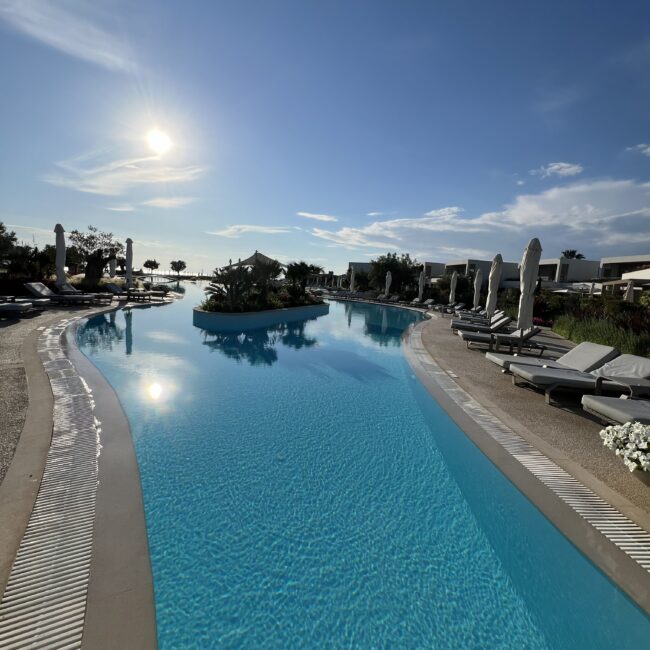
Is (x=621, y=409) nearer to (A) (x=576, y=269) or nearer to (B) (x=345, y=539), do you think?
(B) (x=345, y=539)

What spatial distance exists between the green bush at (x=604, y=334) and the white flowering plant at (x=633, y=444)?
6986 millimetres

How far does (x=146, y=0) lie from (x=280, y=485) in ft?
30.9

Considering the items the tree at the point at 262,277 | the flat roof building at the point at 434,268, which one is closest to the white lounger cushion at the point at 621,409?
the tree at the point at 262,277

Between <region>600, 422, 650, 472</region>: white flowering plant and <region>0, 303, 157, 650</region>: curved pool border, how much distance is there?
3.34 meters

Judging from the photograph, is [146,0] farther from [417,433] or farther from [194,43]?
[417,433]

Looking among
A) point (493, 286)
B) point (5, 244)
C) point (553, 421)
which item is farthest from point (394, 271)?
point (553, 421)

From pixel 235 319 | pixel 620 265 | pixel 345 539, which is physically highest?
pixel 620 265

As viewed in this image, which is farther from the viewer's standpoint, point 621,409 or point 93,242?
point 93,242

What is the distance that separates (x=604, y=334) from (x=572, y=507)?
9.00 meters

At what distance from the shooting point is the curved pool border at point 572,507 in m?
2.42

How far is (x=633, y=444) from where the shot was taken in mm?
2701

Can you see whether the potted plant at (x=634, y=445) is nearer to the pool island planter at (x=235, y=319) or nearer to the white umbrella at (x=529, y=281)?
the white umbrella at (x=529, y=281)

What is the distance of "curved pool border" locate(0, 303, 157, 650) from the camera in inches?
73.1

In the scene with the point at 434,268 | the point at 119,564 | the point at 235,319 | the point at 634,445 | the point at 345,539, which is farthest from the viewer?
the point at 434,268
